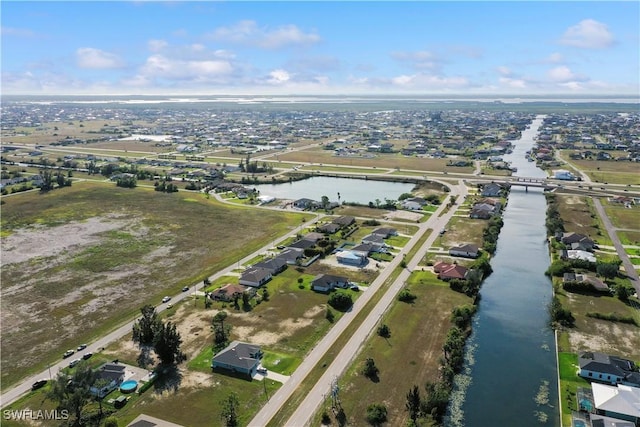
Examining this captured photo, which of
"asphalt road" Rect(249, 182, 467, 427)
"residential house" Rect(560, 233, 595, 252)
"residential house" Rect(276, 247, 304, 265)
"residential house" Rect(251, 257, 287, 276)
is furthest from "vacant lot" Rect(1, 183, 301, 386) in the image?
"residential house" Rect(560, 233, 595, 252)

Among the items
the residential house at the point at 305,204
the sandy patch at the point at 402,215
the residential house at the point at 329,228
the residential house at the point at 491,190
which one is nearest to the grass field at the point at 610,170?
the residential house at the point at 491,190

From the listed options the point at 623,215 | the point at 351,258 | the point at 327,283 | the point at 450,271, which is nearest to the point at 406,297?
the point at 450,271

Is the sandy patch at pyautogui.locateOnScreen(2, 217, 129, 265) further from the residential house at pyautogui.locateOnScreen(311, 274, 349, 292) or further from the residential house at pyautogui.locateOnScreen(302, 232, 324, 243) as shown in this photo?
the residential house at pyautogui.locateOnScreen(311, 274, 349, 292)

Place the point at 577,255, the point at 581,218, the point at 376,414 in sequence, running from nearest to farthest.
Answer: the point at 376,414 → the point at 577,255 → the point at 581,218

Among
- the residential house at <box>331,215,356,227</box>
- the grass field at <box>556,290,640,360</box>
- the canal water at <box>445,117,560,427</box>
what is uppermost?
the residential house at <box>331,215,356,227</box>

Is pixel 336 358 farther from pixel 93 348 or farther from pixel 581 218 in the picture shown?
pixel 581 218

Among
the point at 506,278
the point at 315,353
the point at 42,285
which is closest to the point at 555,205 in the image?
the point at 506,278
